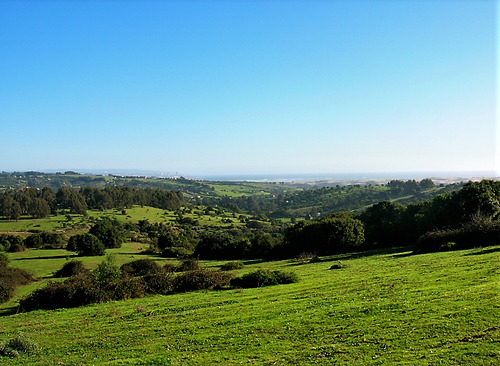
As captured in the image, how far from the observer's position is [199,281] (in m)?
30.7

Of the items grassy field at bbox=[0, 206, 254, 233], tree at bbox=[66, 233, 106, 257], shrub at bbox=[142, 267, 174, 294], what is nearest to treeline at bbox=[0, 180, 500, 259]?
tree at bbox=[66, 233, 106, 257]

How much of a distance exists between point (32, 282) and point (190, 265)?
20.6m

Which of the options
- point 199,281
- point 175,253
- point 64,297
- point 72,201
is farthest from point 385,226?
point 72,201

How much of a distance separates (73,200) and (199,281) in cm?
13427

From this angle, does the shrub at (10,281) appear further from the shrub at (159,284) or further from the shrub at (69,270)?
the shrub at (159,284)

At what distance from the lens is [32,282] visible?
43969 mm

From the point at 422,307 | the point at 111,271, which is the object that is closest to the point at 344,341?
the point at 422,307

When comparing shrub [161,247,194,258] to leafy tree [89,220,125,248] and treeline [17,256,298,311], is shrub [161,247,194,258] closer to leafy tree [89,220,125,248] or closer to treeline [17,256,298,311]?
leafy tree [89,220,125,248]

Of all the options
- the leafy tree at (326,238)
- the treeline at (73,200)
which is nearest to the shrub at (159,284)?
the leafy tree at (326,238)

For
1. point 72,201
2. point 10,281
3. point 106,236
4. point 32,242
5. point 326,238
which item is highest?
point 72,201

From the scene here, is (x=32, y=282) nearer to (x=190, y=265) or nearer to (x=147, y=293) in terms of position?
(x=190, y=265)

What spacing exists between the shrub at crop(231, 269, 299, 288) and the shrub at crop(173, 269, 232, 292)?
185 cm

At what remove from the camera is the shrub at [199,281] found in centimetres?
3053

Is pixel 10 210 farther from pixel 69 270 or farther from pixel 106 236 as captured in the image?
pixel 69 270
